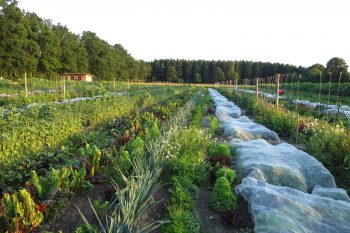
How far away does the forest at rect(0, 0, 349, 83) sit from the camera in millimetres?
33344


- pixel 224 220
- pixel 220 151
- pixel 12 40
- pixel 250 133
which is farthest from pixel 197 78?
pixel 224 220

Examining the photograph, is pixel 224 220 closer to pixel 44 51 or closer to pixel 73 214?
pixel 73 214

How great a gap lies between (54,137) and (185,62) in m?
87.4

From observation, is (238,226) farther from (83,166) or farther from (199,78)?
(199,78)

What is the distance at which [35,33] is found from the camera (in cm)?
3881

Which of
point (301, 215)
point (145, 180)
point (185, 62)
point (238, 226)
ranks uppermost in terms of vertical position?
point (185, 62)

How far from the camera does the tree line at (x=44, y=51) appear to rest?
33.2 m

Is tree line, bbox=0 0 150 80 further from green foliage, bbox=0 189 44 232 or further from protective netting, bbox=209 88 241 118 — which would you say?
green foliage, bbox=0 189 44 232

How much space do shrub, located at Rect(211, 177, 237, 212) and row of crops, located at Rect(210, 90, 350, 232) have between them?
165 mm

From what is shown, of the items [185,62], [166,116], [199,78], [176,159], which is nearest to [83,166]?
[176,159]

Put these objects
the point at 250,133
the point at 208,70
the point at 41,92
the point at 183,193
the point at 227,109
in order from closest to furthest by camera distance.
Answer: the point at 183,193
the point at 250,133
the point at 227,109
the point at 41,92
the point at 208,70

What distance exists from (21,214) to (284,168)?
139 inches

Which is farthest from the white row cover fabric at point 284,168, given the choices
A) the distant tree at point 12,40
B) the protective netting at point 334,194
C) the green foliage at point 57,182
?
the distant tree at point 12,40

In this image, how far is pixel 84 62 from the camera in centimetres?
5209
